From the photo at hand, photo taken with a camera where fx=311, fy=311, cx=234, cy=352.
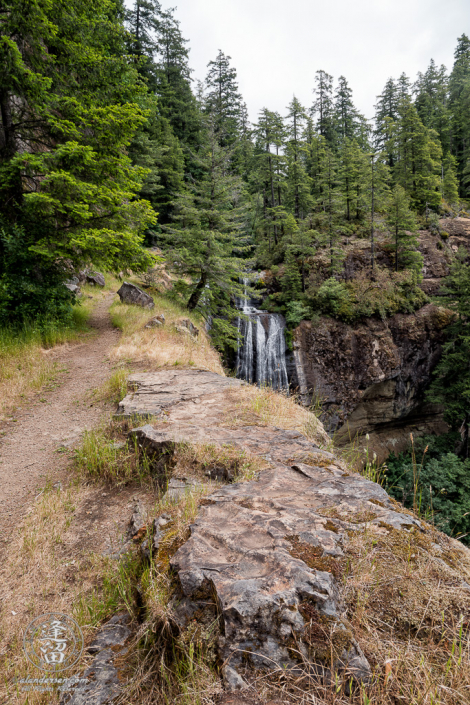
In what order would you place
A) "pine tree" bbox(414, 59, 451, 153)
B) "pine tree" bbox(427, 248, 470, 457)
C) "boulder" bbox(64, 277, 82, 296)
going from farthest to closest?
"pine tree" bbox(414, 59, 451, 153), "pine tree" bbox(427, 248, 470, 457), "boulder" bbox(64, 277, 82, 296)

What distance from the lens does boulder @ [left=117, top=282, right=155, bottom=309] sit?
1388 centimetres

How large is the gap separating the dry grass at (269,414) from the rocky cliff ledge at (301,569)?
51.2 inches

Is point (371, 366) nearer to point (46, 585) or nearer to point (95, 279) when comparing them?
point (95, 279)

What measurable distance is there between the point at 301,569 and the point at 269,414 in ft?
9.99

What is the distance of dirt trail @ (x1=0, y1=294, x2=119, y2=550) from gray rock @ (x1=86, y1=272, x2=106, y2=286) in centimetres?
950

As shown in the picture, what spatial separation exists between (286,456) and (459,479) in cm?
1458

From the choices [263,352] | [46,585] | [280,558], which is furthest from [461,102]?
[46,585]

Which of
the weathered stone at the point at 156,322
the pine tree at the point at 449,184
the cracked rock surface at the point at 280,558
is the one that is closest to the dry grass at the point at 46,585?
the cracked rock surface at the point at 280,558

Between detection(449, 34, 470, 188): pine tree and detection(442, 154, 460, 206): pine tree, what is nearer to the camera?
detection(442, 154, 460, 206): pine tree

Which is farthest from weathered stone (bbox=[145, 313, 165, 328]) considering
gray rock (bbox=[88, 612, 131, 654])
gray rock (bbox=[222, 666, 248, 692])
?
gray rock (bbox=[222, 666, 248, 692])

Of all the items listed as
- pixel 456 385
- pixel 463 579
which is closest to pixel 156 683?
pixel 463 579

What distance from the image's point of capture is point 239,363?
18.3 metres

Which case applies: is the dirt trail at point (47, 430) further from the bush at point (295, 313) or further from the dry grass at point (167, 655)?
the bush at point (295, 313)

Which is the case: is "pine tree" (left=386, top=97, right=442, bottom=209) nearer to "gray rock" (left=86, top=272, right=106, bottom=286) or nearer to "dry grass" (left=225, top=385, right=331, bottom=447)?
"gray rock" (left=86, top=272, right=106, bottom=286)
